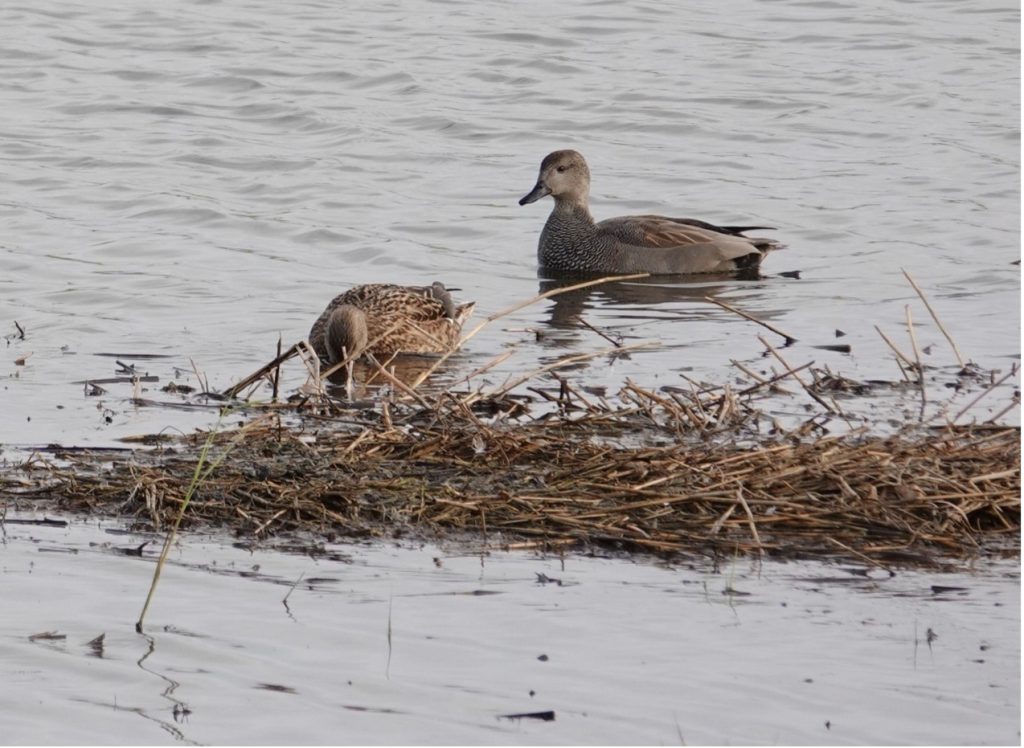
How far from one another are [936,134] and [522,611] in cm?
1367

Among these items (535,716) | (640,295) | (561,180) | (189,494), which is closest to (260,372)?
(189,494)

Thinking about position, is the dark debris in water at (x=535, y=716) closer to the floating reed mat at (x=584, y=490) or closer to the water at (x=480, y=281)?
the water at (x=480, y=281)

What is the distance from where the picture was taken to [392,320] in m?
10.6

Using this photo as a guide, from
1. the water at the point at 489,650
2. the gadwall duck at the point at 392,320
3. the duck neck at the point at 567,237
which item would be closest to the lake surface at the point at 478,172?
the duck neck at the point at 567,237

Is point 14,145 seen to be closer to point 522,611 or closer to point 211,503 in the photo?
point 211,503

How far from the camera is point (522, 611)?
5379 millimetres

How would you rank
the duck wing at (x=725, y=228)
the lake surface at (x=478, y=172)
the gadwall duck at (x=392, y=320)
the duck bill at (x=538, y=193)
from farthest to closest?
1. the duck bill at (x=538, y=193)
2. the duck wing at (x=725, y=228)
3. the lake surface at (x=478, y=172)
4. the gadwall duck at (x=392, y=320)

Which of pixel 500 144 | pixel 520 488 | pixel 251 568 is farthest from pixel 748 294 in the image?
pixel 251 568

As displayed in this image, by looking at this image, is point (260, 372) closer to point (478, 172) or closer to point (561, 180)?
point (561, 180)

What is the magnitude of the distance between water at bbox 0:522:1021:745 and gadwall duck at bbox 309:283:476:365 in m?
4.12

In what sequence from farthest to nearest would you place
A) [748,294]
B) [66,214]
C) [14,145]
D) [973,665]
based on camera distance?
1. [14,145]
2. [66,214]
3. [748,294]
4. [973,665]

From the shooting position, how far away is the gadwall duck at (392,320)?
10.1 meters

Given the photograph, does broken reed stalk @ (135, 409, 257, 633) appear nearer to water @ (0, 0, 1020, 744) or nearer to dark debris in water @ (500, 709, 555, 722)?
water @ (0, 0, 1020, 744)

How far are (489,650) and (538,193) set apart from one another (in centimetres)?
1037
